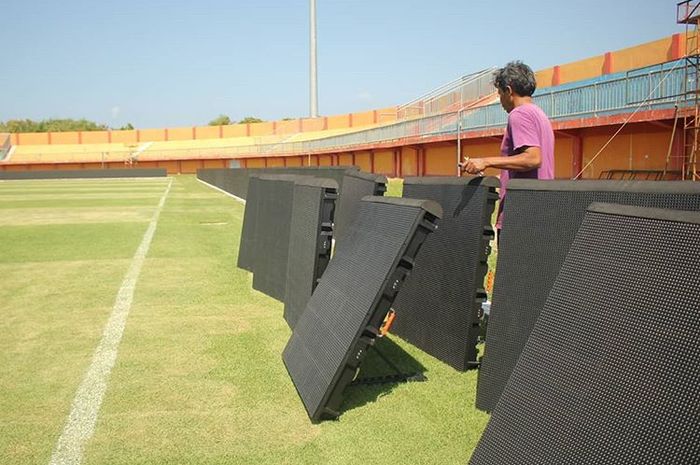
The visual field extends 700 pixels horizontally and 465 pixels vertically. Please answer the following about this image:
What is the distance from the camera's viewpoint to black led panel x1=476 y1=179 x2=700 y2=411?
3.43 meters

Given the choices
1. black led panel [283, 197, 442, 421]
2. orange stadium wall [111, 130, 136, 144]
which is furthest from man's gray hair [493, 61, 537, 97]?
orange stadium wall [111, 130, 136, 144]

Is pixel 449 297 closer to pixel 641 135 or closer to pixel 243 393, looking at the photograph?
pixel 243 393

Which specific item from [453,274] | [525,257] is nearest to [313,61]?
[453,274]

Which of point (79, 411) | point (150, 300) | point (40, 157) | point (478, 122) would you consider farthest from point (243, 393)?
point (40, 157)

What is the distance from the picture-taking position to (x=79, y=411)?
13.5 feet

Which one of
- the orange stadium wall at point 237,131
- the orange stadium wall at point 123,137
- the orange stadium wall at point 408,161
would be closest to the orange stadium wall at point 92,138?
the orange stadium wall at point 123,137

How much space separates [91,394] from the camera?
4438mm

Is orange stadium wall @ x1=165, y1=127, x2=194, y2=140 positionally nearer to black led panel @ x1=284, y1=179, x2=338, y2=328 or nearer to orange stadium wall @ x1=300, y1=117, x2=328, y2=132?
orange stadium wall @ x1=300, y1=117, x2=328, y2=132

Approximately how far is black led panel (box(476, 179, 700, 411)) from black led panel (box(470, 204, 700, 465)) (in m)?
0.92

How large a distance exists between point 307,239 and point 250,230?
401 centimetres

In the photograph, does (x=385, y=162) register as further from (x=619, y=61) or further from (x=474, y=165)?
(x=474, y=165)

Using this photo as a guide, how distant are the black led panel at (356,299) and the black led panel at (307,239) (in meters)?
0.70

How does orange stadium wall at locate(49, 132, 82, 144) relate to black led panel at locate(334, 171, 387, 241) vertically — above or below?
above

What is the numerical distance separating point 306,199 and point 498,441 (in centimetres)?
379
